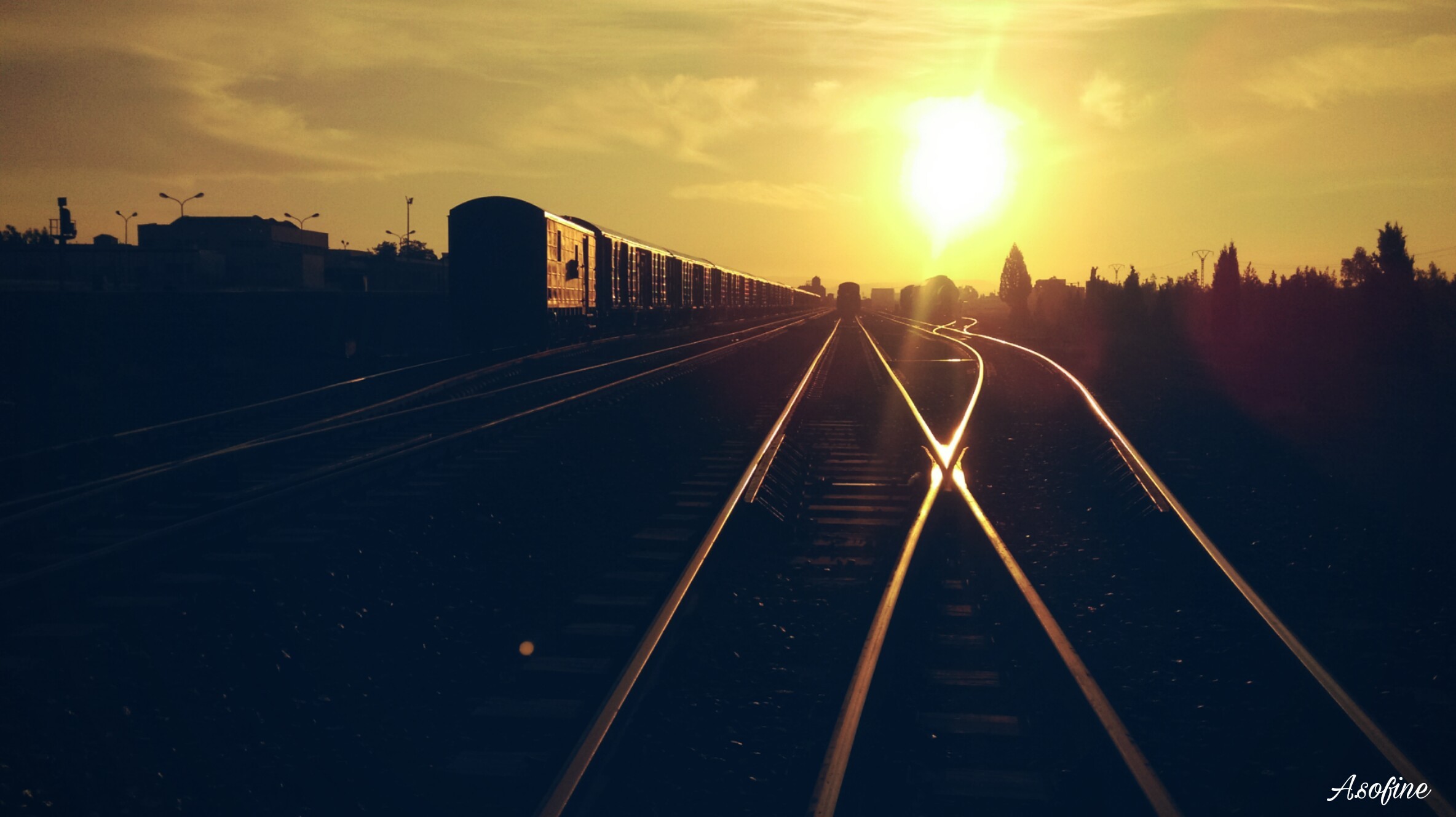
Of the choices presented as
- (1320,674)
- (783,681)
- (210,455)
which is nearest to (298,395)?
(210,455)

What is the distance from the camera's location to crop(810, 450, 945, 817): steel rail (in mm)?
3254

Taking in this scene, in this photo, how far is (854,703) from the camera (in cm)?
394

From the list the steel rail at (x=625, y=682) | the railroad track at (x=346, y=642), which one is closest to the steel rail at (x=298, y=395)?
the railroad track at (x=346, y=642)

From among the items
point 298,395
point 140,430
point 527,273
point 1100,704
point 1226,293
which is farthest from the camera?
point 1226,293

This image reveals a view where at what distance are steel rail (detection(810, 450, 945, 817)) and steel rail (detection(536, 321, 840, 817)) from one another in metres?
0.73

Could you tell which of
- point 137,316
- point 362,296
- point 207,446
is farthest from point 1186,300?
point 207,446

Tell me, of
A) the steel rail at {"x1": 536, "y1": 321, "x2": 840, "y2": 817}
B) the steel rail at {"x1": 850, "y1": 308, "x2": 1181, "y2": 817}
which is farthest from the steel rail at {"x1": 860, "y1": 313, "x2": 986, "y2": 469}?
the steel rail at {"x1": 850, "y1": 308, "x2": 1181, "y2": 817}

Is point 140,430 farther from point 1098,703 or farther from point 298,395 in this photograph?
point 1098,703

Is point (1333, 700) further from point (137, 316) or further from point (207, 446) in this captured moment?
point (137, 316)

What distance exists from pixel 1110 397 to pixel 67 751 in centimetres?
1590

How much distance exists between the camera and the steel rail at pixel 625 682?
127 inches

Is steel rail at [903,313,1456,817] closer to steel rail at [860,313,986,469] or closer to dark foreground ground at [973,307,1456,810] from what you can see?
dark foreground ground at [973,307,1456,810]

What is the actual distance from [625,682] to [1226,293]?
53.6 meters

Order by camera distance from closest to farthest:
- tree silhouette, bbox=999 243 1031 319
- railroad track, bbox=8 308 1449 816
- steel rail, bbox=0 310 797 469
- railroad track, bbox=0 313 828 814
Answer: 1. railroad track, bbox=8 308 1449 816
2. railroad track, bbox=0 313 828 814
3. steel rail, bbox=0 310 797 469
4. tree silhouette, bbox=999 243 1031 319
